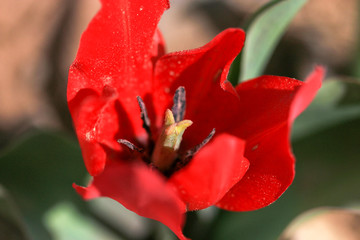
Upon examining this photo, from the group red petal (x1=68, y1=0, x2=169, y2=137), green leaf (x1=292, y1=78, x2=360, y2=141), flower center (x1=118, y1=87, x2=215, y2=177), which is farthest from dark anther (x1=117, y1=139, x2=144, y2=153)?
green leaf (x1=292, y1=78, x2=360, y2=141)

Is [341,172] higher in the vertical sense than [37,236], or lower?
lower

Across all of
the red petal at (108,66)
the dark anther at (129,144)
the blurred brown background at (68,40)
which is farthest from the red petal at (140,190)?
the blurred brown background at (68,40)

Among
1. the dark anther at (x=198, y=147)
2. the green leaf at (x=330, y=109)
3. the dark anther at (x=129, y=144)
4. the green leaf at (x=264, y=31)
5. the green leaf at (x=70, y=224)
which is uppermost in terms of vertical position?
the green leaf at (x=264, y=31)

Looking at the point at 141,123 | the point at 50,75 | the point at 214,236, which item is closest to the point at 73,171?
the point at 141,123

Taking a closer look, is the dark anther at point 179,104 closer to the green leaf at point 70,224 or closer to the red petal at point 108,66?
the red petal at point 108,66

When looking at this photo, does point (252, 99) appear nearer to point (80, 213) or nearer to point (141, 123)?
point (141, 123)

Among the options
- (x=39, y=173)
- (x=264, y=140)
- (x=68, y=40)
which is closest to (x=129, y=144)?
(x=264, y=140)

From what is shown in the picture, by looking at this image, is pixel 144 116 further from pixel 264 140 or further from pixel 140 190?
pixel 140 190

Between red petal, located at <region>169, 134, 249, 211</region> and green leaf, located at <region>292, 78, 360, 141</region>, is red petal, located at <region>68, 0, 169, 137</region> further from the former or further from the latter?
green leaf, located at <region>292, 78, 360, 141</region>
